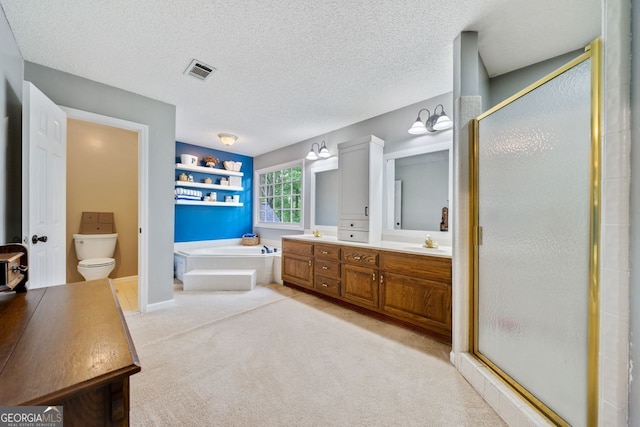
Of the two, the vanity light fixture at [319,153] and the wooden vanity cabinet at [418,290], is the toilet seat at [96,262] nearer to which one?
the vanity light fixture at [319,153]

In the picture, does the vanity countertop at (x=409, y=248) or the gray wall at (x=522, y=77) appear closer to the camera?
the gray wall at (x=522, y=77)

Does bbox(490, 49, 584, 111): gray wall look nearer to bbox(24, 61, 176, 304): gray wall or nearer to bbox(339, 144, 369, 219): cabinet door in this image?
bbox(339, 144, 369, 219): cabinet door

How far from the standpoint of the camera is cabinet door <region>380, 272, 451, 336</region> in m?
2.23

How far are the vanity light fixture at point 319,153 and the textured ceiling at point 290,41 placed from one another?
1.11 metres

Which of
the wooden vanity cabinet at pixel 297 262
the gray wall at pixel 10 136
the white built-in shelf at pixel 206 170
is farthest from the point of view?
the white built-in shelf at pixel 206 170

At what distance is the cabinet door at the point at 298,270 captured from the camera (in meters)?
3.50

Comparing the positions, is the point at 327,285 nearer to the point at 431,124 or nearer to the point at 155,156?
the point at 431,124

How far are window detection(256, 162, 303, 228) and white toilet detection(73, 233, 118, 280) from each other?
2449 mm

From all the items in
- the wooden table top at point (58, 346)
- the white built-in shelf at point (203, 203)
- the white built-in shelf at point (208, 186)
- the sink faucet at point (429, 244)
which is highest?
the white built-in shelf at point (208, 186)

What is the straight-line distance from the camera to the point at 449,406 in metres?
1.52

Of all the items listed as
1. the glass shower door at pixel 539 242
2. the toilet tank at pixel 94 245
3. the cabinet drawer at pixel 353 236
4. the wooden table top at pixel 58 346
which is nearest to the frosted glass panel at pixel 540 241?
the glass shower door at pixel 539 242

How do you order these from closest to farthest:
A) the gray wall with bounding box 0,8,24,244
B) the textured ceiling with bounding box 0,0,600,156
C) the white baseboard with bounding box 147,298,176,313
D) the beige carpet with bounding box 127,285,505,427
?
the beige carpet with bounding box 127,285,505,427
the textured ceiling with bounding box 0,0,600,156
the gray wall with bounding box 0,8,24,244
the white baseboard with bounding box 147,298,176,313

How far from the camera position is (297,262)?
3.68 metres

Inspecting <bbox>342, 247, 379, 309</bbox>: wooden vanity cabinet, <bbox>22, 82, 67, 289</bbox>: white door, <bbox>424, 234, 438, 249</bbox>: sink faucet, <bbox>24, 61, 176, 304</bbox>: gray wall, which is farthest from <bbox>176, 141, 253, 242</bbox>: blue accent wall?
<bbox>424, 234, 438, 249</bbox>: sink faucet
